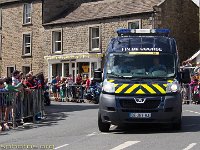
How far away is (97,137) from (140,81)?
193 cm

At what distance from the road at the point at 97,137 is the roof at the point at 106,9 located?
18.6m

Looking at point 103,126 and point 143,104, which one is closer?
point 143,104

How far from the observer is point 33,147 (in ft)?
34.7

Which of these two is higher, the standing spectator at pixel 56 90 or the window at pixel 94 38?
the window at pixel 94 38

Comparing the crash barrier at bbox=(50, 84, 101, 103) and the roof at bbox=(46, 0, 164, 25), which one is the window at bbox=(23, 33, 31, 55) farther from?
the crash barrier at bbox=(50, 84, 101, 103)

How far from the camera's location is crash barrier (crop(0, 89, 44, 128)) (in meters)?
14.5

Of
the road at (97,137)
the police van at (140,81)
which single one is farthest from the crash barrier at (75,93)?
the police van at (140,81)

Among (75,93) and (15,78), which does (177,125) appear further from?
(75,93)

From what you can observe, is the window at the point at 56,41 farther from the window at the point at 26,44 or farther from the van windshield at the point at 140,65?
the van windshield at the point at 140,65

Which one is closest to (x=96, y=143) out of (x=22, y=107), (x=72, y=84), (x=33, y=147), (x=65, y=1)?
(x=33, y=147)

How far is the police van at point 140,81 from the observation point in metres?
12.0

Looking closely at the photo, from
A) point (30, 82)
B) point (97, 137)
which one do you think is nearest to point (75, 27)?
point (30, 82)

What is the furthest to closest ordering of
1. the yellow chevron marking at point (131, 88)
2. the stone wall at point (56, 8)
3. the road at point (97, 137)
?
the stone wall at point (56, 8) → the yellow chevron marking at point (131, 88) → the road at point (97, 137)

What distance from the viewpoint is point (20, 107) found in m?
15.4
